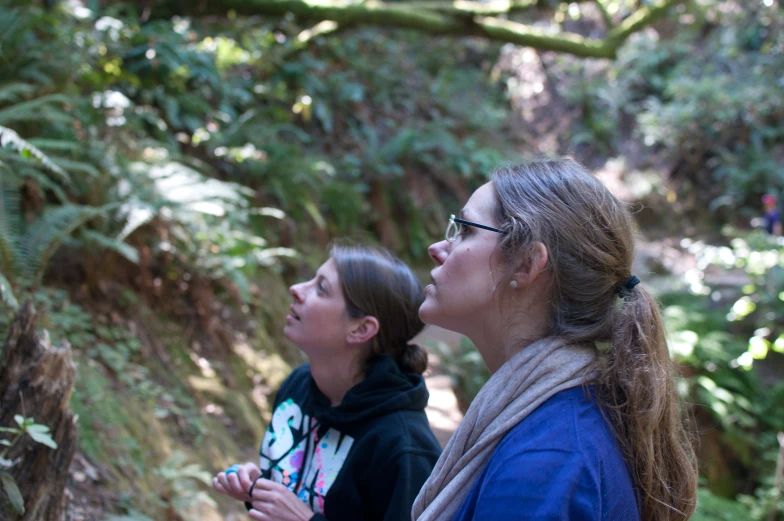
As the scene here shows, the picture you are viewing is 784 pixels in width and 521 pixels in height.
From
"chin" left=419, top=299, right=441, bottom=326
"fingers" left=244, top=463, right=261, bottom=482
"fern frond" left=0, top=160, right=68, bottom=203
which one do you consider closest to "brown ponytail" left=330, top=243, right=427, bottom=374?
"fingers" left=244, top=463, right=261, bottom=482

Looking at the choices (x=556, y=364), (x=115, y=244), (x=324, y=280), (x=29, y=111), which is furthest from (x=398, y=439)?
(x=29, y=111)

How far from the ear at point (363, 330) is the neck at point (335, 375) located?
82mm

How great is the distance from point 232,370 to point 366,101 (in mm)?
7531

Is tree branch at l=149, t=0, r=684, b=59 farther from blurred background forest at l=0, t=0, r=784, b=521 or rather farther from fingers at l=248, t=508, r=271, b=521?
fingers at l=248, t=508, r=271, b=521

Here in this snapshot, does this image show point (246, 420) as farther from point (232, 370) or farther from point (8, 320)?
point (8, 320)

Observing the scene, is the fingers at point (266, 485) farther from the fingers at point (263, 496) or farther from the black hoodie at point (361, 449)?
the black hoodie at point (361, 449)

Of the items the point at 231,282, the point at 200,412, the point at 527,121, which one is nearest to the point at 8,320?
the point at 200,412

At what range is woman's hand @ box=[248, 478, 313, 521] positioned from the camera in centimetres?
180

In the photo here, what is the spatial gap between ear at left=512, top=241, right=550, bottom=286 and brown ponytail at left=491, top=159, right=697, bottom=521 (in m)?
0.02

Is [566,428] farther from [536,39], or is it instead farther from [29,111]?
[536,39]

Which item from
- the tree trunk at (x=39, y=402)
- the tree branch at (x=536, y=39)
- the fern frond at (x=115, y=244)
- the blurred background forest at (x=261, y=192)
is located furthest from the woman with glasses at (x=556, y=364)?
the tree branch at (x=536, y=39)

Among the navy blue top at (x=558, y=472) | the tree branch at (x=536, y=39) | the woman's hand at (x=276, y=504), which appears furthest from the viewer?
the tree branch at (x=536, y=39)

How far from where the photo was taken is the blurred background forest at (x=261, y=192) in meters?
3.72

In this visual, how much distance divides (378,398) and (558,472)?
90 centimetres
